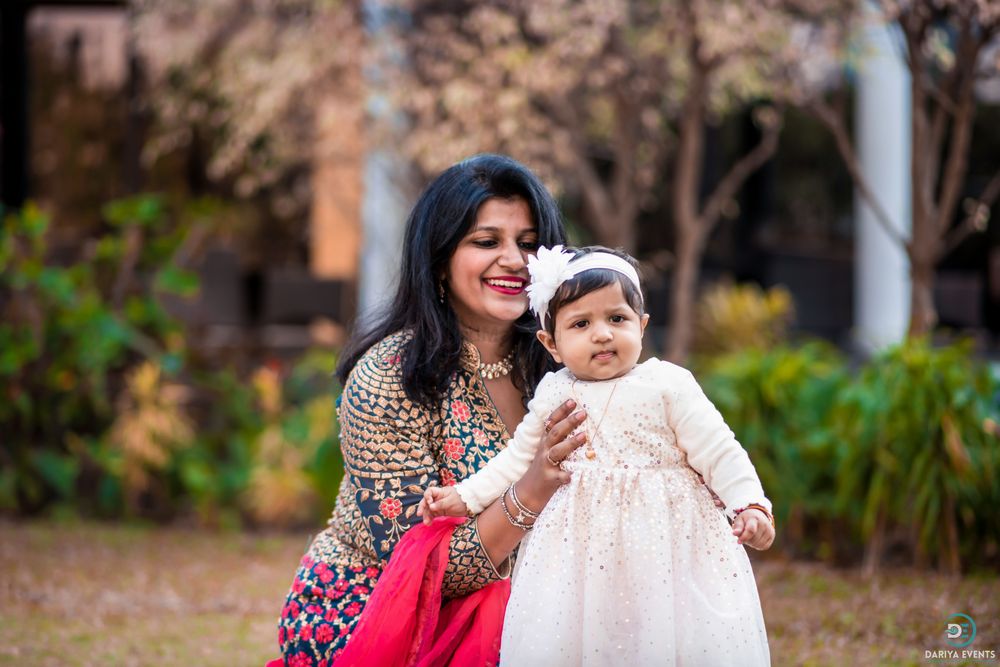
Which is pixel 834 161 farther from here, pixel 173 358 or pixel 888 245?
pixel 173 358

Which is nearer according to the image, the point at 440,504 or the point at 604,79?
the point at 440,504

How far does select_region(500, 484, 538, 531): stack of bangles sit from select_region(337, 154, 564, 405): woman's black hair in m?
0.36

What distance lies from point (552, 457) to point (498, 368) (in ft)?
1.75

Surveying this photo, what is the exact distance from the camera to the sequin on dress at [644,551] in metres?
2.52

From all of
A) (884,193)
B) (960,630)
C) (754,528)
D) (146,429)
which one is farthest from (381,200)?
(754,528)

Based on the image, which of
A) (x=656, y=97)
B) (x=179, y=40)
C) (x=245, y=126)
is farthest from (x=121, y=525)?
(x=656, y=97)

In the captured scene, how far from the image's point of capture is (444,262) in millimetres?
3084

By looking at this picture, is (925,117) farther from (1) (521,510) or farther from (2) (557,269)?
(1) (521,510)

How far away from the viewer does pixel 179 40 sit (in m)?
8.53

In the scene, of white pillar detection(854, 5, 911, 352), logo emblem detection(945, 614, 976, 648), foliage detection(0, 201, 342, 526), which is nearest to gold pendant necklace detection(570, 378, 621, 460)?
logo emblem detection(945, 614, 976, 648)

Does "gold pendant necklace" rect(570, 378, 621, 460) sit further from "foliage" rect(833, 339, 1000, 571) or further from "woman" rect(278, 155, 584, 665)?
"foliage" rect(833, 339, 1000, 571)

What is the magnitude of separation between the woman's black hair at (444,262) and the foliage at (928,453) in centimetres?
301

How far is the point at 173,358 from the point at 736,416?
3.60 metres

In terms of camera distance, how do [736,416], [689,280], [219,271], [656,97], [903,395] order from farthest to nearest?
[219,271], [656,97], [689,280], [736,416], [903,395]
